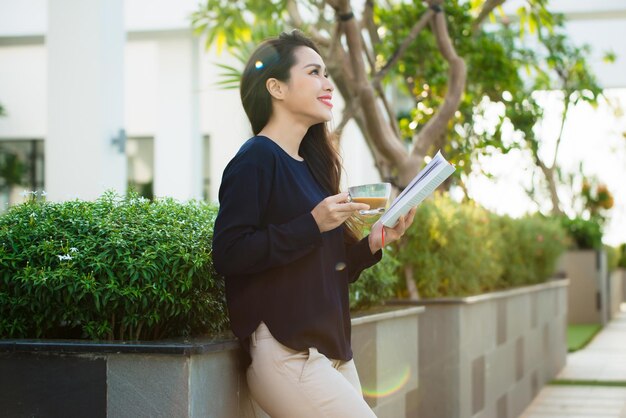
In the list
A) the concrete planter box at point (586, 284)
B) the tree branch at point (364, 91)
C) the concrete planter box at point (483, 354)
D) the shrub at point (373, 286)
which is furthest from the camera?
the concrete planter box at point (586, 284)

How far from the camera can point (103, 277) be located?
9.48ft

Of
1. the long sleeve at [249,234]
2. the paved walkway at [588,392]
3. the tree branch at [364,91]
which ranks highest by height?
the tree branch at [364,91]

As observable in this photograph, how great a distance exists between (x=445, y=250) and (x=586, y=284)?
11.7 meters

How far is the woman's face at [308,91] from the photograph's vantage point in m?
2.82

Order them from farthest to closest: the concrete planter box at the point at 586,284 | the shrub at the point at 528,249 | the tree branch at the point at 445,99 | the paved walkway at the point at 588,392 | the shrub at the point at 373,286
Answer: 1. the concrete planter box at the point at 586,284
2. the shrub at the point at 528,249
3. the paved walkway at the point at 588,392
4. the tree branch at the point at 445,99
5. the shrub at the point at 373,286

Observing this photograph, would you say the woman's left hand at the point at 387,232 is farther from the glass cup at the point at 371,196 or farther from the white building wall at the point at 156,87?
the white building wall at the point at 156,87

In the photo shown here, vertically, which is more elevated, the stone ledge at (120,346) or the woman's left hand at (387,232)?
the woman's left hand at (387,232)

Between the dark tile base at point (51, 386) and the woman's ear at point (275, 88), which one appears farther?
the woman's ear at point (275, 88)

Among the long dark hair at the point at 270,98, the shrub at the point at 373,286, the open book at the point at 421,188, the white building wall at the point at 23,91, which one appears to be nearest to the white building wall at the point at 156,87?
the white building wall at the point at 23,91

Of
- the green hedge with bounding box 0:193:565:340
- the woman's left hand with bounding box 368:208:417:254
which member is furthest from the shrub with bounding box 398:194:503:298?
the woman's left hand with bounding box 368:208:417:254

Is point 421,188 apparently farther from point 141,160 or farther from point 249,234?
point 141,160

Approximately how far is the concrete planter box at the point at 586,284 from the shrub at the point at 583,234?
5.3 inches

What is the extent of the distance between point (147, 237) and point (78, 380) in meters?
0.50

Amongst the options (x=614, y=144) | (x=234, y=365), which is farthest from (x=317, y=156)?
(x=614, y=144)
